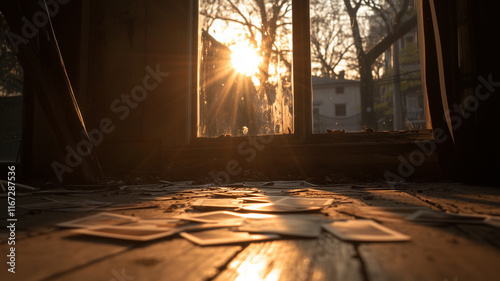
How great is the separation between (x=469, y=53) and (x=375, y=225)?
2.02 meters

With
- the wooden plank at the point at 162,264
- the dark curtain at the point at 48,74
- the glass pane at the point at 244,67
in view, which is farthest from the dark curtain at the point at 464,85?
the dark curtain at the point at 48,74

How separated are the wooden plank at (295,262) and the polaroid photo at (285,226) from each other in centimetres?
7

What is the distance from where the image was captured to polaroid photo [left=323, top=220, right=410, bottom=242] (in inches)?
29.8

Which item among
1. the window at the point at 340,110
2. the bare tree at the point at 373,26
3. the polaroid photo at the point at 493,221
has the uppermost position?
the bare tree at the point at 373,26

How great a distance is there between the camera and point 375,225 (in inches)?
35.3

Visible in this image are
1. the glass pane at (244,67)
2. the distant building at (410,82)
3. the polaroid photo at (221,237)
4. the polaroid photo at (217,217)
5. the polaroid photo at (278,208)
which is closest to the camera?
the polaroid photo at (221,237)

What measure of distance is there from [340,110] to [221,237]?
3.03m

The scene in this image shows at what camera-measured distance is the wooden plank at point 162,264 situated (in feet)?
1.79

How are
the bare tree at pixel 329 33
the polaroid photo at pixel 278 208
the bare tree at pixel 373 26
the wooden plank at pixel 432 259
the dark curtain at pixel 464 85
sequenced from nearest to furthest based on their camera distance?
the wooden plank at pixel 432 259
the polaroid photo at pixel 278 208
the dark curtain at pixel 464 85
the bare tree at pixel 373 26
the bare tree at pixel 329 33

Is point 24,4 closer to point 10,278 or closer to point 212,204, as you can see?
point 212,204

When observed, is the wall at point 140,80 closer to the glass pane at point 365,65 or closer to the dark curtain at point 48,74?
the dark curtain at point 48,74

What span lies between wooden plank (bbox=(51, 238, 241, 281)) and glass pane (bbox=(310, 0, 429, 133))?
274cm

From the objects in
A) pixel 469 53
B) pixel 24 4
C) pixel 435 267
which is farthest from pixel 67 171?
pixel 469 53

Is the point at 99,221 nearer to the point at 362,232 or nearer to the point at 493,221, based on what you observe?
the point at 362,232
